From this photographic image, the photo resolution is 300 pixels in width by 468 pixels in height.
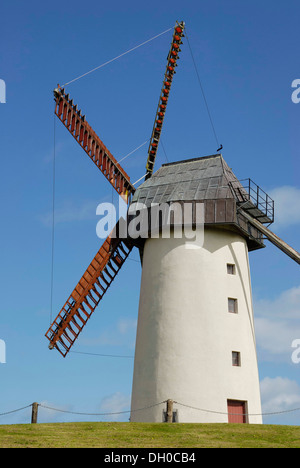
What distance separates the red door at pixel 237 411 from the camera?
33750mm

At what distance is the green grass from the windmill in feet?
16.8

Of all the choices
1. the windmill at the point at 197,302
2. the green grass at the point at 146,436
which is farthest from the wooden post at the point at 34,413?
the windmill at the point at 197,302

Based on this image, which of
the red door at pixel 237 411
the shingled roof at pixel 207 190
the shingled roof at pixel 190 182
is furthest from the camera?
the shingled roof at pixel 190 182

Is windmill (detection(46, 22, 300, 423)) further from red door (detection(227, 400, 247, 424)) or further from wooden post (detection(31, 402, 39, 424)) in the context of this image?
wooden post (detection(31, 402, 39, 424))

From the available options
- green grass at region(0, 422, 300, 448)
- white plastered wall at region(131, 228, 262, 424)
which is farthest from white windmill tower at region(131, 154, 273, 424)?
green grass at region(0, 422, 300, 448)

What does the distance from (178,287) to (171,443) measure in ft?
41.5

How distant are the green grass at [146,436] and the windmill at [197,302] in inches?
201

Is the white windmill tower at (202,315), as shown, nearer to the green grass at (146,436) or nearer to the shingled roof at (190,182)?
the shingled roof at (190,182)

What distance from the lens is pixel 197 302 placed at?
35.0 m

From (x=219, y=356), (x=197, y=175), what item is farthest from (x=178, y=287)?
(x=197, y=175)

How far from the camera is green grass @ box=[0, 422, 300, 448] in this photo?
928 inches

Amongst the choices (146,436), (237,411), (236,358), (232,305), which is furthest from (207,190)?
(146,436)

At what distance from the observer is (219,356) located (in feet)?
112
